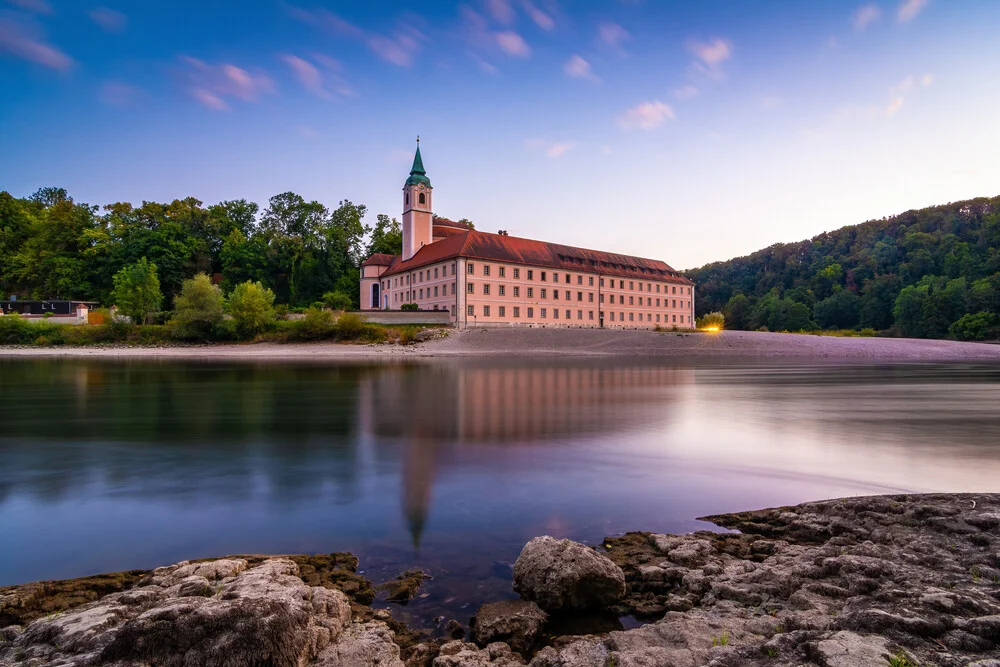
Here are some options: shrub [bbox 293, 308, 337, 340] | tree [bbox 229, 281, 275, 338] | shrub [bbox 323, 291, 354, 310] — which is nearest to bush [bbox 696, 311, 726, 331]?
shrub [bbox 323, 291, 354, 310]

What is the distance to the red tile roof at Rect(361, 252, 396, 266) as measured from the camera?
81.8m

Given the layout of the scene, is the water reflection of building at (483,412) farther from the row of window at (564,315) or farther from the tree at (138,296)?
the tree at (138,296)

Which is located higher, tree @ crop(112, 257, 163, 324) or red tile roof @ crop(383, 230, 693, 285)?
red tile roof @ crop(383, 230, 693, 285)

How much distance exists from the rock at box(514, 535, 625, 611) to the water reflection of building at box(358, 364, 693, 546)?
1589 mm

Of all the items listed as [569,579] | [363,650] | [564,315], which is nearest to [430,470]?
[569,579]

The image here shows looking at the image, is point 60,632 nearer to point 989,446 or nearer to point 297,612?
point 297,612

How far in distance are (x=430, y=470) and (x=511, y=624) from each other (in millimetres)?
4559

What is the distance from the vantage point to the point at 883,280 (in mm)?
102875

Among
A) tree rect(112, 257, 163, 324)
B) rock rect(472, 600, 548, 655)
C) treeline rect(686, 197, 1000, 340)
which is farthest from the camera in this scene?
treeline rect(686, 197, 1000, 340)

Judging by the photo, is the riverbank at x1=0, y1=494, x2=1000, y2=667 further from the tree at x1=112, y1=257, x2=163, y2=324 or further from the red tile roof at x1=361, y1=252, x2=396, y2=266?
the red tile roof at x1=361, y1=252, x2=396, y2=266

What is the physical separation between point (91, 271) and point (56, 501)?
91.8 meters

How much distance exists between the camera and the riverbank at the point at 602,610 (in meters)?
3.34

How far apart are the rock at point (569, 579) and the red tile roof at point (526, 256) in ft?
198

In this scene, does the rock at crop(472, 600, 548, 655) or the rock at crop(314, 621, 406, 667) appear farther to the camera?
the rock at crop(472, 600, 548, 655)
